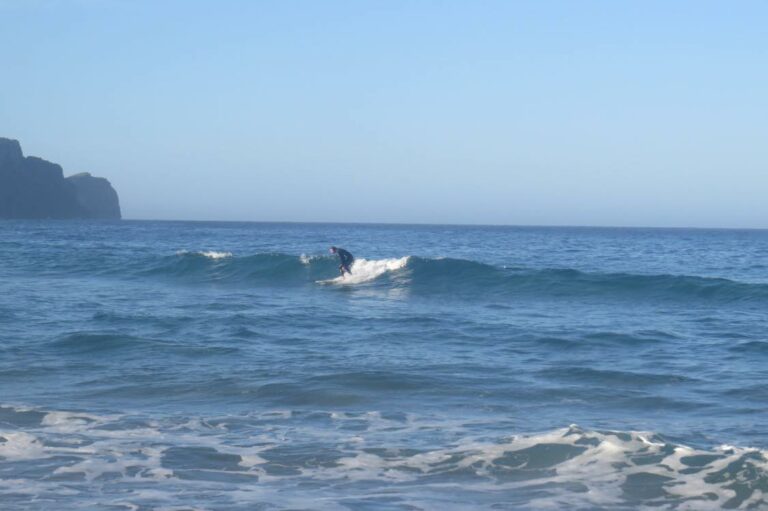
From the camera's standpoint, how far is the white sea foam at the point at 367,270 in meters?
29.4

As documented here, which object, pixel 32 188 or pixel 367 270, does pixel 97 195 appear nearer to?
pixel 32 188

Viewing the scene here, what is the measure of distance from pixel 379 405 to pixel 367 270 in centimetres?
2045

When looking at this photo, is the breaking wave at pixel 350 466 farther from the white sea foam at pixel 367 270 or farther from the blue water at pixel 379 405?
the white sea foam at pixel 367 270

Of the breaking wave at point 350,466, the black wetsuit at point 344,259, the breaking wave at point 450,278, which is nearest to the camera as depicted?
the breaking wave at point 350,466

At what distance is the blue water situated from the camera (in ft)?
25.4

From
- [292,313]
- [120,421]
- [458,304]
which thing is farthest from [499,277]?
[120,421]

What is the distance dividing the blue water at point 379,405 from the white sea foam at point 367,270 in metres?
6.97

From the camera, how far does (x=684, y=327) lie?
1792cm

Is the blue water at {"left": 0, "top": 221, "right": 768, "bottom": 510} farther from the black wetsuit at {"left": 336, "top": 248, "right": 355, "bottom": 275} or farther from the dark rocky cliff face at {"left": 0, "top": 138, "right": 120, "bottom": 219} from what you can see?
the dark rocky cliff face at {"left": 0, "top": 138, "right": 120, "bottom": 219}

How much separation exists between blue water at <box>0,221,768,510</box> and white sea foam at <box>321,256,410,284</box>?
697 centimetres

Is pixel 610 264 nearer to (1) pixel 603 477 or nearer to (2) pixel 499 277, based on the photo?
(2) pixel 499 277

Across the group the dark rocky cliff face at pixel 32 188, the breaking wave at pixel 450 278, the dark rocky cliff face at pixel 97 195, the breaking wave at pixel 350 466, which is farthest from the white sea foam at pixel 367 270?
the dark rocky cliff face at pixel 97 195

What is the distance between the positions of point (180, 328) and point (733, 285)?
14627mm

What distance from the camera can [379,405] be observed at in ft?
35.3
